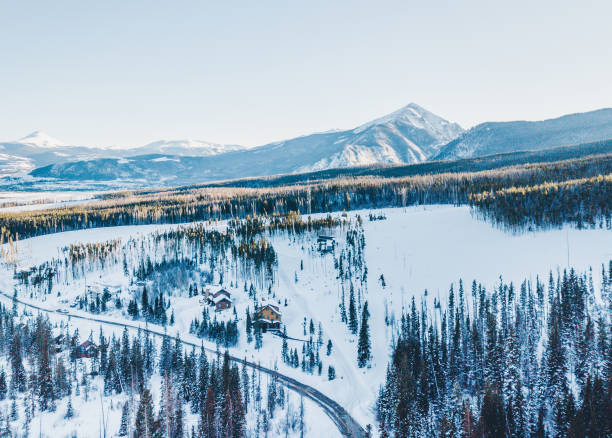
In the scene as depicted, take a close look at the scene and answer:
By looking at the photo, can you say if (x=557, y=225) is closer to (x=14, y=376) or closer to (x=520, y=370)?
(x=520, y=370)

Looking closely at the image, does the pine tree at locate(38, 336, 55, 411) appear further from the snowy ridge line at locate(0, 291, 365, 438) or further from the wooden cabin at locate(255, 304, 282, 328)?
the wooden cabin at locate(255, 304, 282, 328)

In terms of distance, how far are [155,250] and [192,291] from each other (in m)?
41.6

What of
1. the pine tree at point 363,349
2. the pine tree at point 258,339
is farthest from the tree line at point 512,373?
the pine tree at point 258,339

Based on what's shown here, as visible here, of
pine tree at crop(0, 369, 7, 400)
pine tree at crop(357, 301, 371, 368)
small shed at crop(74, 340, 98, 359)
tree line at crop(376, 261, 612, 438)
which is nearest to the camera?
tree line at crop(376, 261, 612, 438)

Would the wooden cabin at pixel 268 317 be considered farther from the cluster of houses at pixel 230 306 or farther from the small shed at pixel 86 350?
the small shed at pixel 86 350

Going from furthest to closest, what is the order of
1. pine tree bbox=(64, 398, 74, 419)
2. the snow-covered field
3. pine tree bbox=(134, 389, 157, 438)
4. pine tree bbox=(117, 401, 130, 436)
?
the snow-covered field
pine tree bbox=(64, 398, 74, 419)
pine tree bbox=(117, 401, 130, 436)
pine tree bbox=(134, 389, 157, 438)

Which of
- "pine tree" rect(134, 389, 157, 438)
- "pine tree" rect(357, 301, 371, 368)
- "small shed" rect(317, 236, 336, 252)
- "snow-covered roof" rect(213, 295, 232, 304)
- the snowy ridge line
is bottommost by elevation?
the snowy ridge line

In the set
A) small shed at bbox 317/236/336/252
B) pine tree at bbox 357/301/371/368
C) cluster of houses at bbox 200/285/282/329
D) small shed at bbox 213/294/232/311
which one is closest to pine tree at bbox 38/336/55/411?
cluster of houses at bbox 200/285/282/329

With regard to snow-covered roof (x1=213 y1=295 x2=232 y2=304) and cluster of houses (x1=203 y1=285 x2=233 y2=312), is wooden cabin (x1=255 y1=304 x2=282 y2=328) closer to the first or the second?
cluster of houses (x1=203 y1=285 x2=233 y2=312)

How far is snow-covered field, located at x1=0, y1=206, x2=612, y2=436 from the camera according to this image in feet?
235

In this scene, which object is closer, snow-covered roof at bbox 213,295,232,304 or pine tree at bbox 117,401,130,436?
pine tree at bbox 117,401,130,436

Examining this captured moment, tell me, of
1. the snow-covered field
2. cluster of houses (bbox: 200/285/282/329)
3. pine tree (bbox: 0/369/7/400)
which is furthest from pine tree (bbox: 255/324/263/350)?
pine tree (bbox: 0/369/7/400)

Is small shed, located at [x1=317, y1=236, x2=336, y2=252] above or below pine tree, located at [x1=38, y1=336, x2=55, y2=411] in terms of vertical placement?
above

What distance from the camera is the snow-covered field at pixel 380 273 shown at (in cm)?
7150
